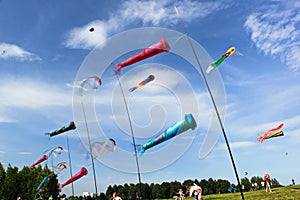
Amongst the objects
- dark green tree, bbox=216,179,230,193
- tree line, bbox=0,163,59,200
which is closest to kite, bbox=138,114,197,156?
tree line, bbox=0,163,59,200

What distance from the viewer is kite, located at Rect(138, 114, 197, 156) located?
1055 centimetres

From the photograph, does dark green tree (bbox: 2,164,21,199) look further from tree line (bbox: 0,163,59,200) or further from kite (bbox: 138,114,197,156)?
kite (bbox: 138,114,197,156)

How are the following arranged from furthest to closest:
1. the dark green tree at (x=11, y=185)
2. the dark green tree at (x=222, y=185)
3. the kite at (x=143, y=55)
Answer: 1. the dark green tree at (x=222, y=185)
2. the dark green tree at (x=11, y=185)
3. the kite at (x=143, y=55)

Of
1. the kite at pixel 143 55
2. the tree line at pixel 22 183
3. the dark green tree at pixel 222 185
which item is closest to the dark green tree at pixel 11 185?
the tree line at pixel 22 183

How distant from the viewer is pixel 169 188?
397 feet

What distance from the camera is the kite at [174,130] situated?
10547 millimetres

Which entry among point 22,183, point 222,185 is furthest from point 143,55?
point 222,185

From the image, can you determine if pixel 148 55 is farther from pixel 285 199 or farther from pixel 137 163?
pixel 285 199

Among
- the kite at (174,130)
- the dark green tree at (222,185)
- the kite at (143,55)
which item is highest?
the kite at (143,55)

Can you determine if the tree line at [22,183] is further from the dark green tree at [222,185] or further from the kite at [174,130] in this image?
the dark green tree at [222,185]

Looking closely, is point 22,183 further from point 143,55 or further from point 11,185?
point 143,55

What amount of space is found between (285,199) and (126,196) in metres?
118

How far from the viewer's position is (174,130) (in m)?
11.9

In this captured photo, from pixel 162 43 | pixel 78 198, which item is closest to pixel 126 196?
pixel 78 198
